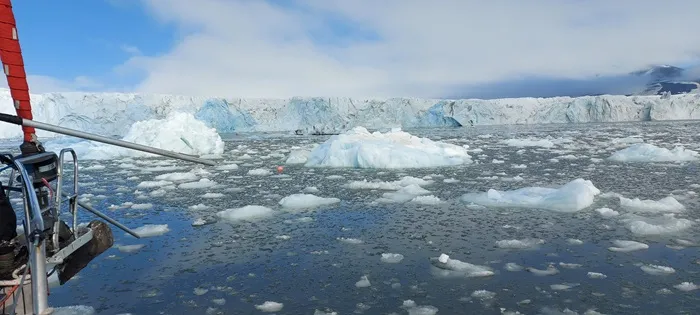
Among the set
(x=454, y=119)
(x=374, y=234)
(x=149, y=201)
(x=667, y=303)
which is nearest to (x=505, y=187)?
(x=374, y=234)

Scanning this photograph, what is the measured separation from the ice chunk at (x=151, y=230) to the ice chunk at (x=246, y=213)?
0.87 metres

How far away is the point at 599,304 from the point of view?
3.47 meters

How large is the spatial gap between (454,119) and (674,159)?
108 ft

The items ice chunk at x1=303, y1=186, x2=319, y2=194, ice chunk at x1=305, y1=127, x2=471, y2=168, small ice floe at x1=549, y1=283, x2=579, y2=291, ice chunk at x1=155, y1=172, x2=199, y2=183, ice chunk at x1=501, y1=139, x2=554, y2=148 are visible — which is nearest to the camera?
small ice floe at x1=549, y1=283, x2=579, y2=291

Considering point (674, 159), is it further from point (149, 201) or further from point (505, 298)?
point (149, 201)

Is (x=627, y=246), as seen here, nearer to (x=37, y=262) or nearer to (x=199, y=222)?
(x=37, y=262)

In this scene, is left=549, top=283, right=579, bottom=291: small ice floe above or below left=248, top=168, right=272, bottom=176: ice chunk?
below

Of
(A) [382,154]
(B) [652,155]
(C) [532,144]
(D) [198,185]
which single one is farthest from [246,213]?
(C) [532,144]

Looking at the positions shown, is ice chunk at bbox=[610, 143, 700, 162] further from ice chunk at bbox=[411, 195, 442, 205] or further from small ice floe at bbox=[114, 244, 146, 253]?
small ice floe at bbox=[114, 244, 146, 253]

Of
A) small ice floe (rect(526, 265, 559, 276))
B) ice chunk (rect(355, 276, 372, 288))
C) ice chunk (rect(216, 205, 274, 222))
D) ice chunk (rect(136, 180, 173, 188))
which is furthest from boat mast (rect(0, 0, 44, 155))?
ice chunk (rect(136, 180, 173, 188))

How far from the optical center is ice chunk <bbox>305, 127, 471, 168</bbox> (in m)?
12.5

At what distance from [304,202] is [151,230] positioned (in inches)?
93.6

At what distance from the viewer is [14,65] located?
9.41ft

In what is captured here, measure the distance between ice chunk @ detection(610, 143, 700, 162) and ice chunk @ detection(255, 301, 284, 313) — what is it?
12116 millimetres
